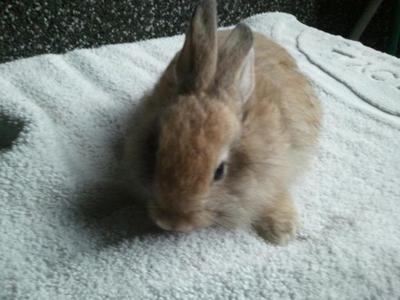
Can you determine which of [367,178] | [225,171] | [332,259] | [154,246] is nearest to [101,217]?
[154,246]

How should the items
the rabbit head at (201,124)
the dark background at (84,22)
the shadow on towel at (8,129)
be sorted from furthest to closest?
1. the dark background at (84,22)
2. the shadow on towel at (8,129)
3. the rabbit head at (201,124)

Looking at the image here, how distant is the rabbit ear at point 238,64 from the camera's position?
826 millimetres

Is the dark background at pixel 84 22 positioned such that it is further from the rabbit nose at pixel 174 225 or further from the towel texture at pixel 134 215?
the rabbit nose at pixel 174 225

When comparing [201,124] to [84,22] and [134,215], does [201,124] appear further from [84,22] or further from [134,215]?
[84,22]

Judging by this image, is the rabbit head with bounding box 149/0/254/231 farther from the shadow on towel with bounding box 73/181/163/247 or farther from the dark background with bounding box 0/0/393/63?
the dark background with bounding box 0/0/393/63

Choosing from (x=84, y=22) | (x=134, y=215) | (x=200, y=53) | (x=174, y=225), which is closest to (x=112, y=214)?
(x=134, y=215)

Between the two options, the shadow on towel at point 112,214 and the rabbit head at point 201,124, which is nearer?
the rabbit head at point 201,124

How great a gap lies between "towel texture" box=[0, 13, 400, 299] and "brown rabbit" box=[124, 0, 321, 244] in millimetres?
62

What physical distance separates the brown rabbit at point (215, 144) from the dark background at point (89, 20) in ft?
1.97

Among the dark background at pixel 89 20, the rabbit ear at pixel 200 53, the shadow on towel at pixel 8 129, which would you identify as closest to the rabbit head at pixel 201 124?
the rabbit ear at pixel 200 53

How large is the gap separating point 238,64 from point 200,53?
0.07m

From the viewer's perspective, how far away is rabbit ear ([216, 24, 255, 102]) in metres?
0.83

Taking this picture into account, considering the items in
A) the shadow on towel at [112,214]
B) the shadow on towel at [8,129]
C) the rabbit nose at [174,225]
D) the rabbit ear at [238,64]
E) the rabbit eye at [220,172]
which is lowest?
the shadow on towel at [8,129]

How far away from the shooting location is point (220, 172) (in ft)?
2.55
